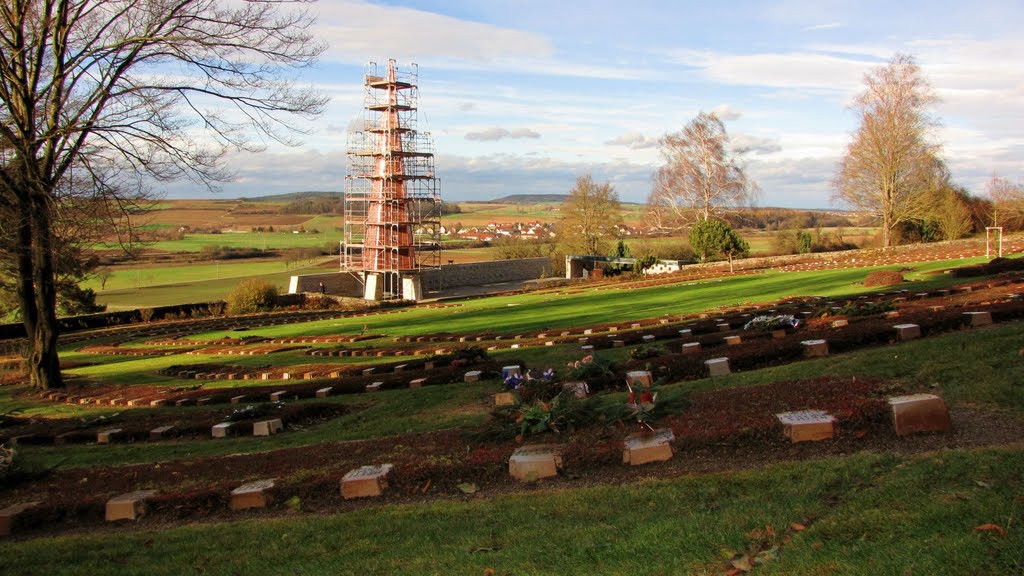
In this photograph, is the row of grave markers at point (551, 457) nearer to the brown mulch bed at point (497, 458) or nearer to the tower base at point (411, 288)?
the brown mulch bed at point (497, 458)

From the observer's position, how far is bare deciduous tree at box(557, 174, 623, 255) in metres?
57.3

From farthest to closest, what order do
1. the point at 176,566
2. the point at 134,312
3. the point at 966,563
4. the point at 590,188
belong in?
1. the point at 590,188
2. the point at 134,312
3. the point at 176,566
4. the point at 966,563

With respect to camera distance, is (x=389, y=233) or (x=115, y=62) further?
(x=389, y=233)

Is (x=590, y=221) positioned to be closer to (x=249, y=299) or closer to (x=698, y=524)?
(x=249, y=299)

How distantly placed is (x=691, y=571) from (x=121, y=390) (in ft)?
43.9

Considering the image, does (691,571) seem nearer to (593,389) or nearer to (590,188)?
(593,389)

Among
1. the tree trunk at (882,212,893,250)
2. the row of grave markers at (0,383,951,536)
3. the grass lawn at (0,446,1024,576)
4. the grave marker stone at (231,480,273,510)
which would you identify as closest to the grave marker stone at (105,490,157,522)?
the row of grave markers at (0,383,951,536)

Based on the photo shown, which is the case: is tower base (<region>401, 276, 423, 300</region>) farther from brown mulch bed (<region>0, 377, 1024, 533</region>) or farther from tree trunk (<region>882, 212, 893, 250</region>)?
brown mulch bed (<region>0, 377, 1024, 533</region>)

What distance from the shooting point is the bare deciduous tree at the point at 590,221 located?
57281mm

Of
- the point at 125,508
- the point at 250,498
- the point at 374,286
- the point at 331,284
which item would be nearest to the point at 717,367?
the point at 250,498

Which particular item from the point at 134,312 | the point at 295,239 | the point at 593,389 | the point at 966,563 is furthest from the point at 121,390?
the point at 295,239

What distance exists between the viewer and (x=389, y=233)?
4634cm

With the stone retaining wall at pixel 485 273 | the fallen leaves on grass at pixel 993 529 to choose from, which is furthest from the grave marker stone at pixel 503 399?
the stone retaining wall at pixel 485 273

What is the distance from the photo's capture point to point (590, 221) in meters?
57.3
